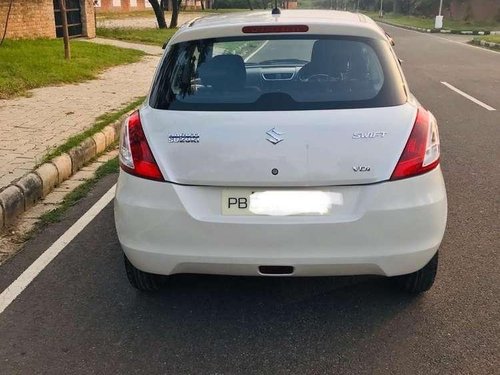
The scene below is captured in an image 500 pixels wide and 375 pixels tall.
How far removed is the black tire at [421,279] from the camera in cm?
338

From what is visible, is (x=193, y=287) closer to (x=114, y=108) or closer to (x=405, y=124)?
(x=405, y=124)

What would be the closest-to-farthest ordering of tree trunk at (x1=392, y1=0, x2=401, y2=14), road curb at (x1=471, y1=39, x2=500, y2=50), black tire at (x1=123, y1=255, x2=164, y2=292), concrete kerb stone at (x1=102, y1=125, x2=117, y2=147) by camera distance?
black tire at (x1=123, y1=255, x2=164, y2=292)
concrete kerb stone at (x1=102, y1=125, x2=117, y2=147)
road curb at (x1=471, y1=39, x2=500, y2=50)
tree trunk at (x1=392, y1=0, x2=401, y2=14)

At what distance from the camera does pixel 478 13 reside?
5434 centimetres

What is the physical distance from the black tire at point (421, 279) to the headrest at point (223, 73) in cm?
143

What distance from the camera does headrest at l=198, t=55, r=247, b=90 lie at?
340 cm

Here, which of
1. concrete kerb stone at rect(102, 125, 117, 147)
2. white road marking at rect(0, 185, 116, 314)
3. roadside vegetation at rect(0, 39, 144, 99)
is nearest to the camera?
white road marking at rect(0, 185, 116, 314)

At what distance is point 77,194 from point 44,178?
342 mm

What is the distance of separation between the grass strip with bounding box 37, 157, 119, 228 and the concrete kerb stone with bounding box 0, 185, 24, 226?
22cm

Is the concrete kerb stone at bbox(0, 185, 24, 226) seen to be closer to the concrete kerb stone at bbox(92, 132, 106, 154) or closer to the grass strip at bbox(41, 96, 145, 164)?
the grass strip at bbox(41, 96, 145, 164)

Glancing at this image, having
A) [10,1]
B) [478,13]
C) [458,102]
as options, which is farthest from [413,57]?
[478,13]

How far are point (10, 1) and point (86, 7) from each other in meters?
5.00

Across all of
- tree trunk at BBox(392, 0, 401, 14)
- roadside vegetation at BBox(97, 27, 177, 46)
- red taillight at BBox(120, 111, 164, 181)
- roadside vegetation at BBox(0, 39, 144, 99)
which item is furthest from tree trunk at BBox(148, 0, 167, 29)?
tree trunk at BBox(392, 0, 401, 14)

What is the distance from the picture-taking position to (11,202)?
488cm

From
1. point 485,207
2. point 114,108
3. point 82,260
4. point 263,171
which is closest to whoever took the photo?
point 263,171
